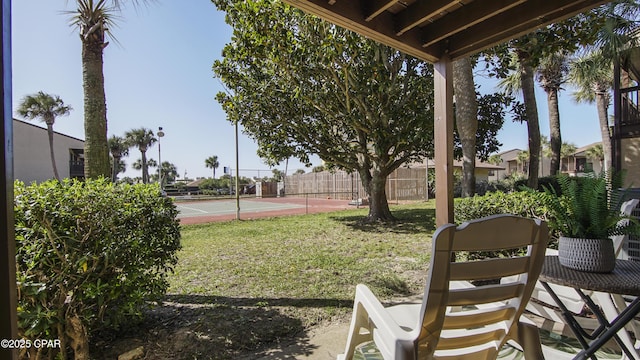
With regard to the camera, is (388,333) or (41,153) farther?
(41,153)

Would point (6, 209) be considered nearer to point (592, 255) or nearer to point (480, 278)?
point (480, 278)

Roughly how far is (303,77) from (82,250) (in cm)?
579

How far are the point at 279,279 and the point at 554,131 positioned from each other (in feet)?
36.6

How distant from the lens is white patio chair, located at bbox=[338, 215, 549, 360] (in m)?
1.12

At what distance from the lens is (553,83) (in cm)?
1099

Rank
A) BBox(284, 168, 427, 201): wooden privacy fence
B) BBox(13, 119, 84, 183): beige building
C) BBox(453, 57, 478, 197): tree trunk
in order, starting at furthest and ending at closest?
BBox(13, 119, 84, 183): beige building, BBox(284, 168, 427, 201): wooden privacy fence, BBox(453, 57, 478, 197): tree trunk

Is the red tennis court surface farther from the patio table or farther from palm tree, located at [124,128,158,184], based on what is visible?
palm tree, located at [124,128,158,184]

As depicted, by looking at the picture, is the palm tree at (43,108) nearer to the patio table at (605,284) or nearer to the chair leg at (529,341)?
the chair leg at (529,341)

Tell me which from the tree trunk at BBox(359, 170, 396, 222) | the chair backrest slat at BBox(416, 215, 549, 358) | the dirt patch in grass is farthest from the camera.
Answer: the tree trunk at BBox(359, 170, 396, 222)

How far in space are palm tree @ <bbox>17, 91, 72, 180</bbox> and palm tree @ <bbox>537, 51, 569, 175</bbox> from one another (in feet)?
96.0

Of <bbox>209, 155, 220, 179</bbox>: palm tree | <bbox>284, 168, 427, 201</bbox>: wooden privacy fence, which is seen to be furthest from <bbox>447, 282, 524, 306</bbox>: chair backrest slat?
<bbox>209, 155, 220, 179</bbox>: palm tree

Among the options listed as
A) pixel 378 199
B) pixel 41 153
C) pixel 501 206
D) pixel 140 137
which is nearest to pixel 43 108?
pixel 41 153

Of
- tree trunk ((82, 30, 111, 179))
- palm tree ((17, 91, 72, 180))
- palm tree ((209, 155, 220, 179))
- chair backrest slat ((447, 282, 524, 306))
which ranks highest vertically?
palm tree ((17, 91, 72, 180))

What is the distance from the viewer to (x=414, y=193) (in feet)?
55.6
